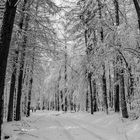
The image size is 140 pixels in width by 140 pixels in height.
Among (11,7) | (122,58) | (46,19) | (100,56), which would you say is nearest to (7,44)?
(11,7)

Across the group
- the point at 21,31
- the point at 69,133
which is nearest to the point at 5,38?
the point at 21,31

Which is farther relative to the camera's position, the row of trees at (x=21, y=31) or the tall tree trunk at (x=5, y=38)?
the row of trees at (x=21, y=31)

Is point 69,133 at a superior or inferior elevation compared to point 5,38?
inferior

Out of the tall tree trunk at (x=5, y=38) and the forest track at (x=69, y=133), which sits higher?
the tall tree trunk at (x=5, y=38)

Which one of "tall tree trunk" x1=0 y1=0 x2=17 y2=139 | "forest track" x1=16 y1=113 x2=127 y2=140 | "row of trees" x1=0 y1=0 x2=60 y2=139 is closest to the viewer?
"tall tree trunk" x1=0 y1=0 x2=17 y2=139

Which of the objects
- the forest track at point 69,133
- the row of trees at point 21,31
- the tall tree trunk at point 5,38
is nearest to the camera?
the tall tree trunk at point 5,38

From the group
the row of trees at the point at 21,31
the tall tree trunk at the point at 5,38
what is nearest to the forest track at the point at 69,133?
the row of trees at the point at 21,31

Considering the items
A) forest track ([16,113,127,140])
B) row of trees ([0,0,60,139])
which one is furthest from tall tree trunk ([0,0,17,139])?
forest track ([16,113,127,140])

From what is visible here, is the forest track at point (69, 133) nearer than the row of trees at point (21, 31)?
No

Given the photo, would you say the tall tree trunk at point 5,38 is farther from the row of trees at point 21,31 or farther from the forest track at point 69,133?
the forest track at point 69,133

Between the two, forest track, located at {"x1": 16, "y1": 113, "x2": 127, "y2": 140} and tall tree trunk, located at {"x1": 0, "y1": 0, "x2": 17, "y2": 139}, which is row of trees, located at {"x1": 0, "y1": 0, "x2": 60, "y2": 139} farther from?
forest track, located at {"x1": 16, "y1": 113, "x2": 127, "y2": 140}

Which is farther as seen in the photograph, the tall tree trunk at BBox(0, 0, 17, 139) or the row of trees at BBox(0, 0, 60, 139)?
the row of trees at BBox(0, 0, 60, 139)

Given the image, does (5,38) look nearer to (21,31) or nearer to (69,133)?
(21,31)

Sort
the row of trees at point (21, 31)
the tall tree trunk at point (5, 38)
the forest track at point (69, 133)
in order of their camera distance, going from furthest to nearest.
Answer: the forest track at point (69, 133)
the row of trees at point (21, 31)
the tall tree trunk at point (5, 38)
